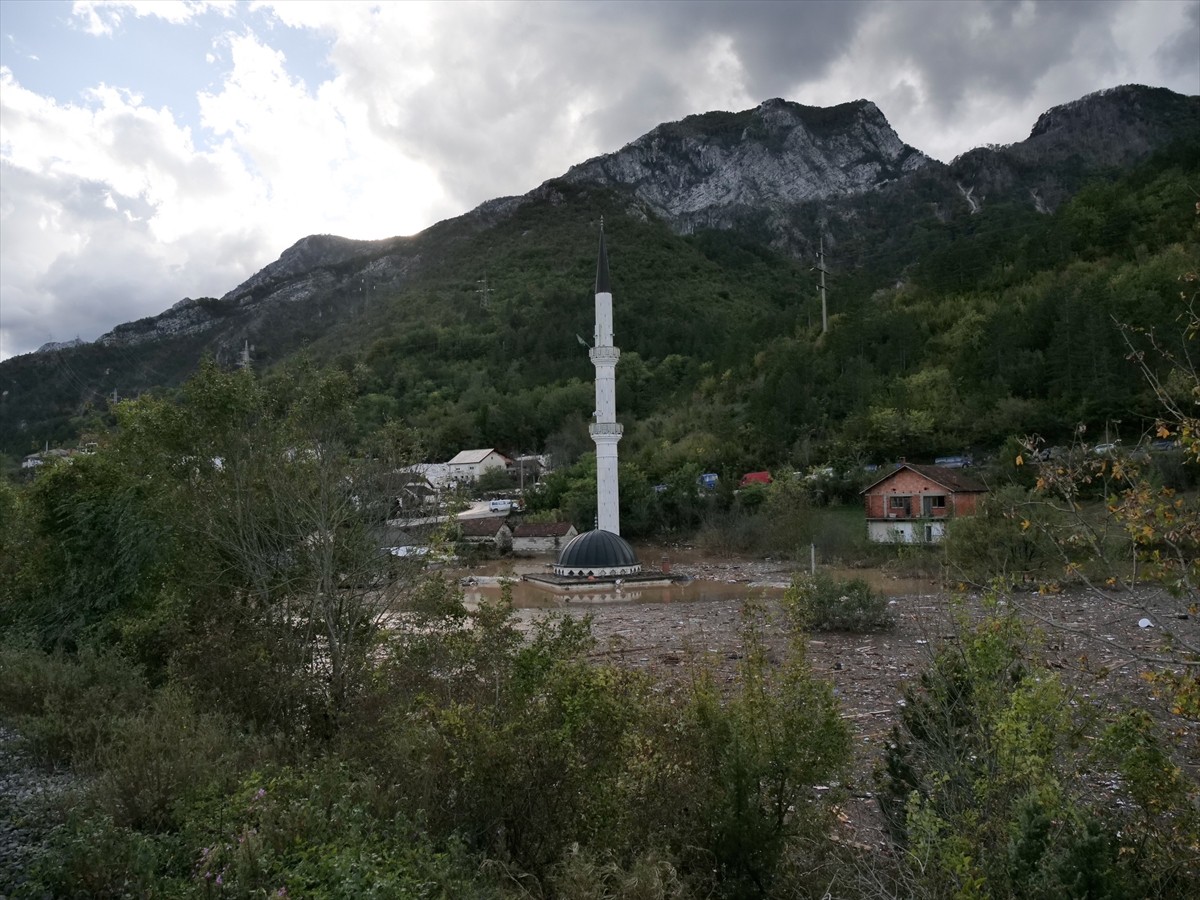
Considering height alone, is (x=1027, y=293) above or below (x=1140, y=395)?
above

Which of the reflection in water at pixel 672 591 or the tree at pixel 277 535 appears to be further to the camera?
the reflection in water at pixel 672 591

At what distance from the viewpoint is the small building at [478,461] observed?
57.7 m

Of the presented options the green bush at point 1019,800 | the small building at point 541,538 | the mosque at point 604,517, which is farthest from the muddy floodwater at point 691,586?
the green bush at point 1019,800

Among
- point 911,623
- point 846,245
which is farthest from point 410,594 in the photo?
point 846,245

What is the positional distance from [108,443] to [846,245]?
10074 cm

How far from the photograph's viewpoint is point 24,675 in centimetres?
812

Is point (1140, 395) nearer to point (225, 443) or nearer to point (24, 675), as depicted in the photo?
point (225, 443)

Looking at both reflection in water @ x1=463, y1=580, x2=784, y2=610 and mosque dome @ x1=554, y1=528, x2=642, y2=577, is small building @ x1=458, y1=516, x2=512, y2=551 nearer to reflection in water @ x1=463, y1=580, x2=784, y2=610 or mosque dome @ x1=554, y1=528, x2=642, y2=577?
mosque dome @ x1=554, y1=528, x2=642, y2=577

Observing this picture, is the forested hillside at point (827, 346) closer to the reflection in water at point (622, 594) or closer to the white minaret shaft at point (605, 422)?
the reflection in water at point (622, 594)

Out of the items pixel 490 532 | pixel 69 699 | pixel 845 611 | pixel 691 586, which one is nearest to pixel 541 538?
pixel 490 532

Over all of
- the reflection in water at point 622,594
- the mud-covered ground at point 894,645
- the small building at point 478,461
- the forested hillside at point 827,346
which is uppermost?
the forested hillside at point 827,346

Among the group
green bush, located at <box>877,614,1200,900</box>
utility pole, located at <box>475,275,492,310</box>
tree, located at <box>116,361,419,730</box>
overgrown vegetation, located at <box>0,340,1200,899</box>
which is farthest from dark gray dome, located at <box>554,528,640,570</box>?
utility pole, located at <box>475,275,492,310</box>

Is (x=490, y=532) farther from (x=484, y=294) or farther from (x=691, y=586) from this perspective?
(x=484, y=294)

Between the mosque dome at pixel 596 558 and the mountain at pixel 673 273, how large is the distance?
53.0ft
